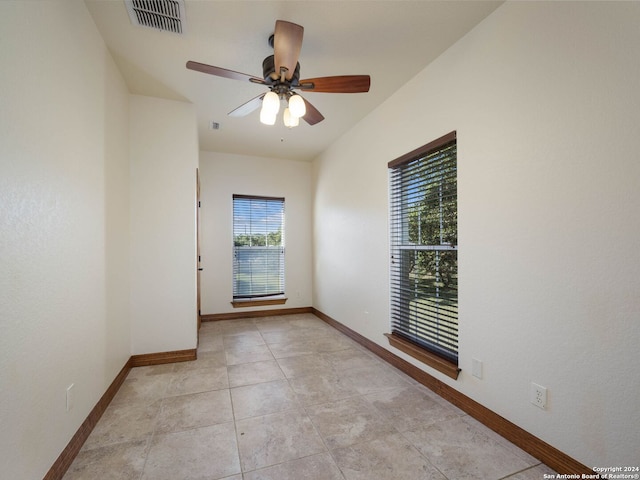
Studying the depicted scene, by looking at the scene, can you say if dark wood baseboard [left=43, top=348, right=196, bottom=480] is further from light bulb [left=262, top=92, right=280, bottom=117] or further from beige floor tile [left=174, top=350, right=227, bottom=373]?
light bulb [left=262, top=92, right=280, bottom=117]

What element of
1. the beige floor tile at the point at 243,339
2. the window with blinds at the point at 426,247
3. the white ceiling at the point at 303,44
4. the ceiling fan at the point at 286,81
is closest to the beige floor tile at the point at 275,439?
the window with blinds at the point at 426,247

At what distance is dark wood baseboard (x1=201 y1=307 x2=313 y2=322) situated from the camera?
4.71 m

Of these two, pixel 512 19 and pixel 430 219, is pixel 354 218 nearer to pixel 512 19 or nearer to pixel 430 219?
pixel 430 219

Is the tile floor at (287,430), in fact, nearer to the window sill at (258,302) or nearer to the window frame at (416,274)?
the window frame at (416,274)

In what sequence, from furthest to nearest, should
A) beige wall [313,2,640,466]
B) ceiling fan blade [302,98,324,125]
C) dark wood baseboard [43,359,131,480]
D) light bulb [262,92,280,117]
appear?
ceiling fan blade [302,98,324,125], light bulb [262,92,280,117], dark wood baseboard [43,359,131,480], beige wall [313,2,640,466]

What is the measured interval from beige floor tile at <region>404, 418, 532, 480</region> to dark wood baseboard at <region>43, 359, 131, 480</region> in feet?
6.20

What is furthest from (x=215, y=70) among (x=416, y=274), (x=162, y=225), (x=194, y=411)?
(x=194, y=411)

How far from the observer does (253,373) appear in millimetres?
2795

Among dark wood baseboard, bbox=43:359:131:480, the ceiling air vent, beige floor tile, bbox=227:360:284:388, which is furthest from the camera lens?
beige floor tile, bbox=227:360:284:388

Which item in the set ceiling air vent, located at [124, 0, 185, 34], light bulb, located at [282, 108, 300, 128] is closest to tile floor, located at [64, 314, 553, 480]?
light bulb, located at [282, 108, 300, 128]

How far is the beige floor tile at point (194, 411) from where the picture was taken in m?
1.99

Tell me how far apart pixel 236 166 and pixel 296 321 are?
2.69 metres

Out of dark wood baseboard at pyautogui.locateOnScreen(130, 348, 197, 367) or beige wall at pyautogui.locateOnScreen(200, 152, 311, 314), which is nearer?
dark wood baseboard at pyautogui.locateOnScreen(130, 348, 197, 367)

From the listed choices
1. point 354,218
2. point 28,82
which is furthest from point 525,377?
point 28,82
